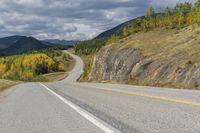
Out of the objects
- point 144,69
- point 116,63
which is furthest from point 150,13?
point 144,69

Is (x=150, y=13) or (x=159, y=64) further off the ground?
(x=150, y=13)

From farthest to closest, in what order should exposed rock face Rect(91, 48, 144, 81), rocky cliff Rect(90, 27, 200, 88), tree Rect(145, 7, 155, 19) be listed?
tree Rect(145, 7, 155, 19)
exposed rock face Rect(91, 48, 144, 81)
rocky cliff Rect(90, 27, 200, 88)

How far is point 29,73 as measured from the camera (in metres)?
195

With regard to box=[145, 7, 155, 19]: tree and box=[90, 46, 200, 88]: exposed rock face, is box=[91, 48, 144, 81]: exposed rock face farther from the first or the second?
box=[145, 7, 155, 19]: tree

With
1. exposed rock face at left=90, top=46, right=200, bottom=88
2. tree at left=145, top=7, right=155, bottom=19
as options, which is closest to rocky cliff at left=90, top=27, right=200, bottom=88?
exposed rock face at left=90, top=46, right=200, bottom=88

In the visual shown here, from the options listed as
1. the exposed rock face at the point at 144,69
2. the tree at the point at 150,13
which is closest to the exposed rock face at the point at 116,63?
the exposed rock face at the point at 144,69

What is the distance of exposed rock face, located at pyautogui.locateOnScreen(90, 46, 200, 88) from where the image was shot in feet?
94.3

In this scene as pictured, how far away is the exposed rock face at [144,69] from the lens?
2876cm

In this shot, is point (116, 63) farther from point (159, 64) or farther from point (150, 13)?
point (150, 13)

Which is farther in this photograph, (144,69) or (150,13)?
(150,13)

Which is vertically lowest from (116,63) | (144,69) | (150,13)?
(144,69)

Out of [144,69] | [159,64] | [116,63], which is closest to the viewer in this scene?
[159,64]

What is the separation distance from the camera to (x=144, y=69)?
42531 mm

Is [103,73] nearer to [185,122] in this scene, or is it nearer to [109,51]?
[109,51]
